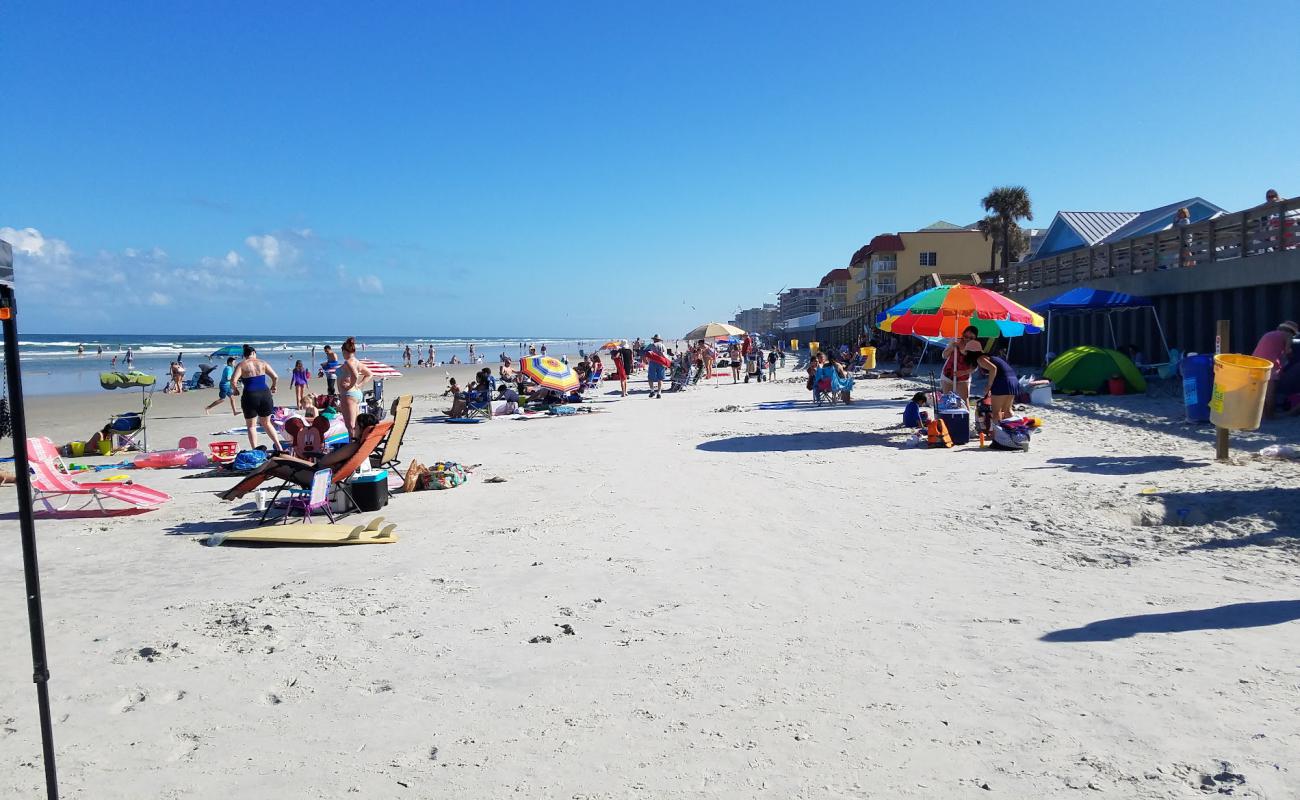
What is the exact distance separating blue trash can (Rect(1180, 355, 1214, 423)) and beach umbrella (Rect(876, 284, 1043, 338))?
1927mm

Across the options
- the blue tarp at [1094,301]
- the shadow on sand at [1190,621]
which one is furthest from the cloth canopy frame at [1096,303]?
the shadow on sand at [1190,621]

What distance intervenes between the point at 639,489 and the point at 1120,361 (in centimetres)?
1164

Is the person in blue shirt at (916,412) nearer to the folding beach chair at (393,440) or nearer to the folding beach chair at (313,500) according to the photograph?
the folding beach chair at (393,440)

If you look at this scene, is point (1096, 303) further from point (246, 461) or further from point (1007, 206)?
point (1007, 206)

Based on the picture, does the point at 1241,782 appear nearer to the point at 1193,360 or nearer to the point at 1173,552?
the point at 1173,552

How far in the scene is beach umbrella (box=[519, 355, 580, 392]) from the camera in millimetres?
16703

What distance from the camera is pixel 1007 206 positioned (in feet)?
160

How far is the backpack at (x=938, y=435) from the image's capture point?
10.0 meters

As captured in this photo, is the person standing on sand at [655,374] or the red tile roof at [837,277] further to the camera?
the red tile roof at [837,277]

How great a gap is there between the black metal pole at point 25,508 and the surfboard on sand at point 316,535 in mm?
3799

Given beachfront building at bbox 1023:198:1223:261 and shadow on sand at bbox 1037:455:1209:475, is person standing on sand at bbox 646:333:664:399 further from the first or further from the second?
beachfront building at bbox 1023:198:1223:261

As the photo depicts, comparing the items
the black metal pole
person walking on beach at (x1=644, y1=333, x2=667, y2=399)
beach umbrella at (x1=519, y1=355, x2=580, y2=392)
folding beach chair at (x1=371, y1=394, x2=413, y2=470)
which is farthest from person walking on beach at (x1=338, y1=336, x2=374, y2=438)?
person walking on beach at (x1=644, y1=333, x2=667, y2=399)

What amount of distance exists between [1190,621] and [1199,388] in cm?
819

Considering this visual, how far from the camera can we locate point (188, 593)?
16.5 feet
